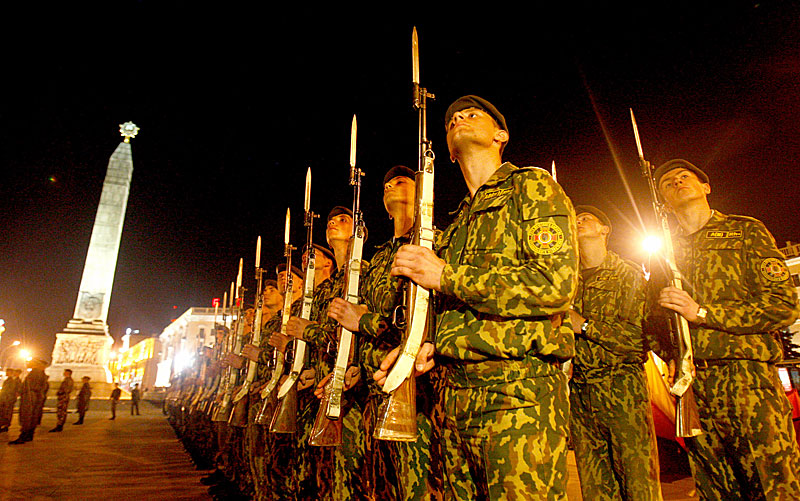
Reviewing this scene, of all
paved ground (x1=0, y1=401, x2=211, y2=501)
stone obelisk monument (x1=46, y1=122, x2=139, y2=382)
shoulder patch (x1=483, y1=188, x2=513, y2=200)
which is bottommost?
paved ground (x1=0, y1=401, x2=211, y2=501)

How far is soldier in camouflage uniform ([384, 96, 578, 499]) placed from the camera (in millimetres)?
1885

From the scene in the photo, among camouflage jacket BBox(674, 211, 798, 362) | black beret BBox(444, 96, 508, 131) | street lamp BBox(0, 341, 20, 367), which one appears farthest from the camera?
street lamp BBox(0, 341, 20, 367)

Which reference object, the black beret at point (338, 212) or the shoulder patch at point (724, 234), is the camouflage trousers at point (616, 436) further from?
the black beret at point (338, 212)

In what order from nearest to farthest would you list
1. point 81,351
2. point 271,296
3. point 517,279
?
point 517,279 → point 271,296 → point 81,351

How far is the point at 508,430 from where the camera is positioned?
6.21ft

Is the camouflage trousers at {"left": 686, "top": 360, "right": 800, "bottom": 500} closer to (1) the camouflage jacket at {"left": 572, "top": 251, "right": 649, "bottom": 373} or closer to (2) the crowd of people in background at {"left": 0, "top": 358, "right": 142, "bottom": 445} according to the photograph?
(1) the camouflage jacket at {"left": 572, "top": 251, "right": 649, "bottom": 373}

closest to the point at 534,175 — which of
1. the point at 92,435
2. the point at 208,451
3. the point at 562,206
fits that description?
the point at 562,206

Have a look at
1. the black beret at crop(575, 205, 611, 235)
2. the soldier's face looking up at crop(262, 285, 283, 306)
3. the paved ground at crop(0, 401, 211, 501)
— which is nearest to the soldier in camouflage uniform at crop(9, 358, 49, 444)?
the paved ground at crop(0, 401, 211, 501)

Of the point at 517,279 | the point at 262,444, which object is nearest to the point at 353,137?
the point at 517,279

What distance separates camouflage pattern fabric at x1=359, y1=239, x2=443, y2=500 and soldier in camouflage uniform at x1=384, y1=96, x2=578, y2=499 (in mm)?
367

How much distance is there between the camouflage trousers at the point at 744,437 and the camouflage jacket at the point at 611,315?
1.71 ft

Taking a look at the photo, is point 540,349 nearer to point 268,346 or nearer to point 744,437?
point 744,437

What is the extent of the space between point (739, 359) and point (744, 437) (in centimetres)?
44

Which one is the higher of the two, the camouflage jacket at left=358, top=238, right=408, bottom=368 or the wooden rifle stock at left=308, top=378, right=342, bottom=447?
the camouflage jacket at left=358, top=238, right=408, bottom=368
